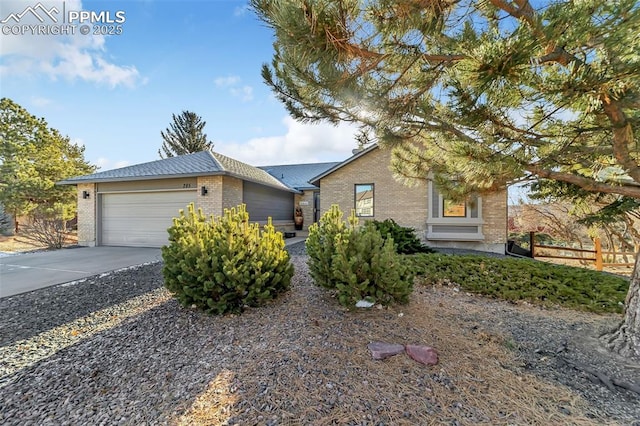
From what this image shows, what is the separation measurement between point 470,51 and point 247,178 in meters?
9.65

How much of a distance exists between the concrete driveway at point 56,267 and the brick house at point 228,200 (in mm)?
Answer: 2072

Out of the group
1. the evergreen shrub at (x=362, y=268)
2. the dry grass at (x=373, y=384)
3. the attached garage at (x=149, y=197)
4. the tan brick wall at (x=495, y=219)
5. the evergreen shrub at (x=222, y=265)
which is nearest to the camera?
the dry grass at (x=373, y=384)

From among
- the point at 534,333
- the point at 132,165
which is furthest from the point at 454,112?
the point at 132,165

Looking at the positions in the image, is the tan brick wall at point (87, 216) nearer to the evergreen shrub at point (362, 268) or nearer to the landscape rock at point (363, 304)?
the evergreen shrub at point (362, 268)

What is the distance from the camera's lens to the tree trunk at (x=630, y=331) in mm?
2912

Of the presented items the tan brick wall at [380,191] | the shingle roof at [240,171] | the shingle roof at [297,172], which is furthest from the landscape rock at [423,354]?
the shingle roof at [297,172]

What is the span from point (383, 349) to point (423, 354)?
376mm

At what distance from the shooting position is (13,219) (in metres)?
17.3

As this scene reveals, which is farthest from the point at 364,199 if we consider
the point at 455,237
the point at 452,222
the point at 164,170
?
the point at 164,170

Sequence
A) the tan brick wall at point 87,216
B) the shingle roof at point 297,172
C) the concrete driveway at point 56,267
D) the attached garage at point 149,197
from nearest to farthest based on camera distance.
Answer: the concrete driveway at point 56,267, the attached garage at point 149,197, the tan brick wall at point 87,216, the shingle roof at point 297,172

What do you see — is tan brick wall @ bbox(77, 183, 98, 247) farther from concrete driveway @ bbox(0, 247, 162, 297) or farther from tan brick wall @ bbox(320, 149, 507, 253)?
tan brick wall @ bbox(320, 149, 507, 253)

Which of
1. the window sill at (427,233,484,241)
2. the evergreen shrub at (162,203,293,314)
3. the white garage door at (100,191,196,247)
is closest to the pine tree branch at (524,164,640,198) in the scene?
→ the evergreen shrub at (162,203,293,314)

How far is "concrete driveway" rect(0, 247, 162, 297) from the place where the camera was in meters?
5.45

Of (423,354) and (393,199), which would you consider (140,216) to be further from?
(423,354)
